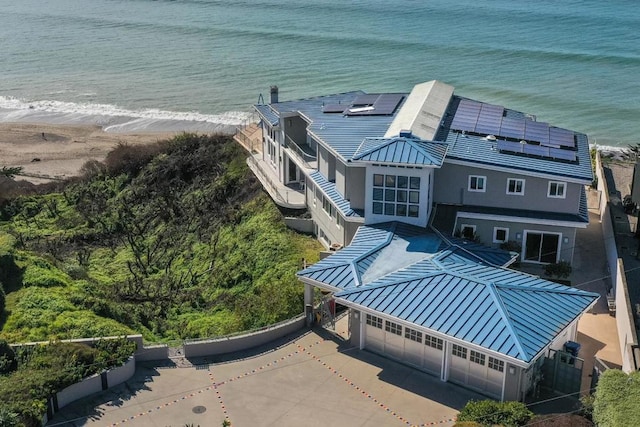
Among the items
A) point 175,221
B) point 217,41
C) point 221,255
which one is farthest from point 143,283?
point 217,41

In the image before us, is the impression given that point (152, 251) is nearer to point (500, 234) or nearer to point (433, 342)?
point (500, 234)

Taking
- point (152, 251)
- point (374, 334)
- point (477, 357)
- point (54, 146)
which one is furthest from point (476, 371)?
point (54, 146)

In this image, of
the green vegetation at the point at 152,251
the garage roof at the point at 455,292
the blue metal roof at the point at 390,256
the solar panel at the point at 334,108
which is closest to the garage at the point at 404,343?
the garage roof at the point at 455,292

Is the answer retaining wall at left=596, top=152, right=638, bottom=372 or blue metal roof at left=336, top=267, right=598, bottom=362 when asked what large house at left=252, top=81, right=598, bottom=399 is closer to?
blue metal roof at left=336, top=267, right=598, bottom=362

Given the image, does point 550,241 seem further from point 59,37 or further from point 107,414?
point 59,37

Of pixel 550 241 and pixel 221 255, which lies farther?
pixel 221 255

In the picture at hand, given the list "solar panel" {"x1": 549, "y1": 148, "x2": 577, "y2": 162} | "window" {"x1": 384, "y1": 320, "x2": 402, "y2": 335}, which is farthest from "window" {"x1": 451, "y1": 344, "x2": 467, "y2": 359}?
"solar panel" {"x1": 549, "y1": 148, "x2": 577, "y2": 162}
